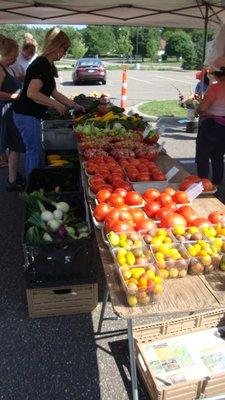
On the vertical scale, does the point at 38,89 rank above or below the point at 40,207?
above

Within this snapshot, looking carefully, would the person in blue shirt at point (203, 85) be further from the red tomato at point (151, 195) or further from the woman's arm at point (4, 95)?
the red tomato at point (151, 195)

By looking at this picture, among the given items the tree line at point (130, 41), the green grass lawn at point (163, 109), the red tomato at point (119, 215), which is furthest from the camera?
the tree line at point (130, 41)

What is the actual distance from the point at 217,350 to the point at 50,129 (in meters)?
3.58

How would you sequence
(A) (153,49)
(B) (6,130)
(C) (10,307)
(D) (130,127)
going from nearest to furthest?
(C) (10,307) → (D) (130,127) → (B) (6,130) → (A) (153,49)

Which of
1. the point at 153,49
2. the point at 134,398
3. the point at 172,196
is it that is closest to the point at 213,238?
the point at 172,196

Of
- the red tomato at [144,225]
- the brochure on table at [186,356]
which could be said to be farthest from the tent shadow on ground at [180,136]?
the red tomato at [144,225]

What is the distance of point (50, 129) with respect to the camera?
16.6 ft

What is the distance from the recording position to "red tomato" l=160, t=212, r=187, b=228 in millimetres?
2033

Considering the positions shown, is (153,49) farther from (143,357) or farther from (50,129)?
(143,357)

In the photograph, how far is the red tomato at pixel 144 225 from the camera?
2.00m

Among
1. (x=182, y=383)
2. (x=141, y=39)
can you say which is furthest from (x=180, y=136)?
(x=141, y=39)

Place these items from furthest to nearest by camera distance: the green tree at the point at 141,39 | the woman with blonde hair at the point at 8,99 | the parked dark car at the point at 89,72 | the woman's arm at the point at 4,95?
the green tree at the point at 141,39 → the parked dark car at the point at 89,72 → the woman's arm at the point at 4,95 → the woman with blonde hair at the point at 8,99

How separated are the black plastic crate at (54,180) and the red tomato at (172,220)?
1898 mm

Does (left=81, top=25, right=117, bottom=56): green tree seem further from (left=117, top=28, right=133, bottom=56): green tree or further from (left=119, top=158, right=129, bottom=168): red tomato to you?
(left=119, top=158, right=129, bottom=168): red tomato
